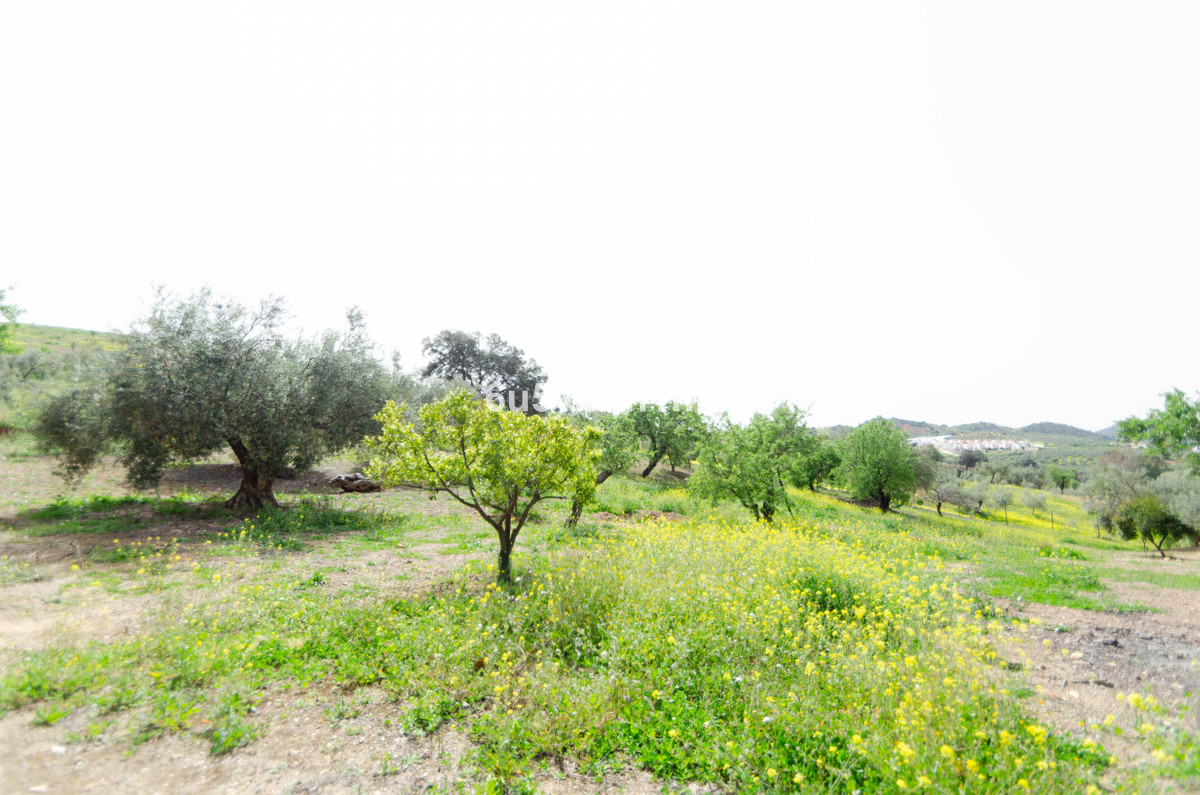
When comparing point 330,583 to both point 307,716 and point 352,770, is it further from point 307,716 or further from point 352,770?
point 352,770

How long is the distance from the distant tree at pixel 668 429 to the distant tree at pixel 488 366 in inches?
664

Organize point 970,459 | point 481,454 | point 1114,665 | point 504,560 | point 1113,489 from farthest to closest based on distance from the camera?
point 970,459
point 1113,489
point 504,560
point 481,454
point 1114,665

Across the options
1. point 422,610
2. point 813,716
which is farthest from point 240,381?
point 813,716

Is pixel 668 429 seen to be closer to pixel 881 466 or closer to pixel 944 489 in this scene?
pixel 881 466

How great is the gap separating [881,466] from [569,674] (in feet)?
108

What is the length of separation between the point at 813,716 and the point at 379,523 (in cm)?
1388

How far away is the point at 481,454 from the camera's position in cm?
914

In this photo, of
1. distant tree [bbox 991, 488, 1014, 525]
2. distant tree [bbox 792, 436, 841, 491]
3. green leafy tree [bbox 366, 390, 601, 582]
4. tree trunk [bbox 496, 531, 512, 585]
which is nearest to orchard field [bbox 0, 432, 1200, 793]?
tree trunk [bbox 496, 531, 512, 585]

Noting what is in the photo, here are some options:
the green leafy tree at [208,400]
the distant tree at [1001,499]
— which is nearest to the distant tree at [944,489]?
the distant tree at [1001,499]

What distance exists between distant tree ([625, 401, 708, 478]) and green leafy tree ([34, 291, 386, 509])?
79.5 feet

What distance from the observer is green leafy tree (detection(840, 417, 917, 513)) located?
1260 inches

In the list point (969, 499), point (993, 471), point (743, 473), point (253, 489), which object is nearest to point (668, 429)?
point (743, 473)

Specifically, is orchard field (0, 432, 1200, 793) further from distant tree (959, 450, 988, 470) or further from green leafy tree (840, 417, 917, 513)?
distant tree (959, 450, 988, 470)

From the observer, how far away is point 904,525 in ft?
81.1
